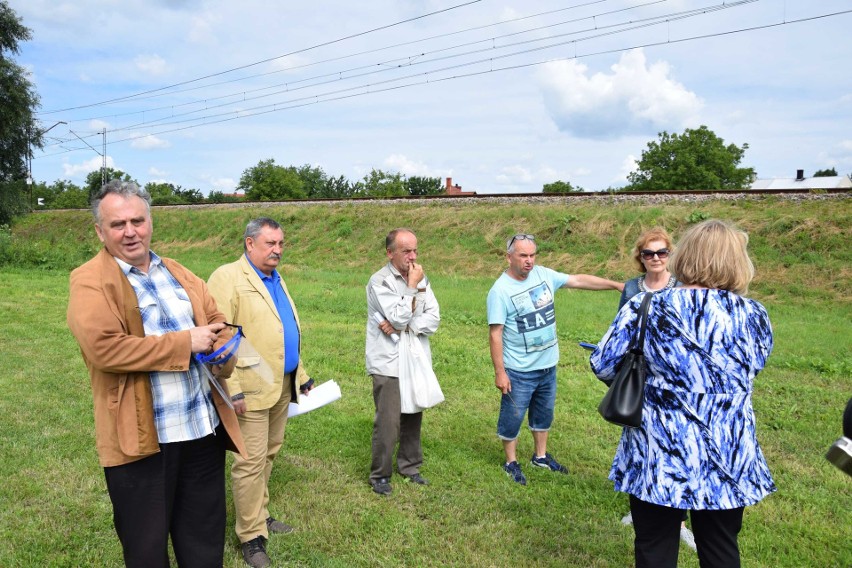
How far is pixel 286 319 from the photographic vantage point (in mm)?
3898

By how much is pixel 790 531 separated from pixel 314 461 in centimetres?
345

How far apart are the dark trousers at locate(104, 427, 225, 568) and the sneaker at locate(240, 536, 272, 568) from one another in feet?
2.44

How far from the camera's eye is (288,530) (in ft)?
13.0

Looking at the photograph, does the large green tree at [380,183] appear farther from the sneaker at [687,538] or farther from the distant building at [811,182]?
the sneaker at [687,538]

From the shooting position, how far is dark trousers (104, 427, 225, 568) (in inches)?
98.0

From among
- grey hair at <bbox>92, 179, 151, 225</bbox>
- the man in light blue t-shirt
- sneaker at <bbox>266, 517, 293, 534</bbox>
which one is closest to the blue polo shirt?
sneaker at <bbox>266, 517, 293, 534</bbox>

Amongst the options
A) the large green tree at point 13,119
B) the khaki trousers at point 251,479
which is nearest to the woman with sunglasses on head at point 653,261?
the khaki trousers at point 251,479

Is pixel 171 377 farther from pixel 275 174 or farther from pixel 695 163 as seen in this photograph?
pixel 275 174

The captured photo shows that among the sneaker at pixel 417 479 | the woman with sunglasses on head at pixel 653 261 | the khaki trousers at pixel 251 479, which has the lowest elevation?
the sneaker at pixel 417 479

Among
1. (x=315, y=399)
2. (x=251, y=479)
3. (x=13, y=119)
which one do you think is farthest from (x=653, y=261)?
(x=13, y=119)

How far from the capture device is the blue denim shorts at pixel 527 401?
187 inches

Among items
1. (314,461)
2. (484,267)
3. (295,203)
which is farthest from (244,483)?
(295,203)

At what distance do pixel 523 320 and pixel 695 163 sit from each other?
51.7 meters

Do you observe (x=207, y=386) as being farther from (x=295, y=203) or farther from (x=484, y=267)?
(x=295, y=203)
